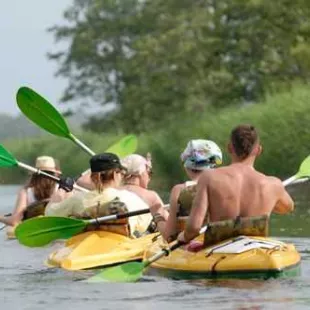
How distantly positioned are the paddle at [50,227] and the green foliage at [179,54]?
91.3 feet

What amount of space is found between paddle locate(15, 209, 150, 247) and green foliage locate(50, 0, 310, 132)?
2781cm

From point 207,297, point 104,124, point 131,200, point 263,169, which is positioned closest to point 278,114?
point 263,169

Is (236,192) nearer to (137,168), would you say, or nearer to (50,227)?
(50,227)

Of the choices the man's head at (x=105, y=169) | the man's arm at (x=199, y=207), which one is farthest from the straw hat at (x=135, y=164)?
the man's arm at (x=199, y=207)

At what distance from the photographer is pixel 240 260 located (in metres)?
Result: 9.34

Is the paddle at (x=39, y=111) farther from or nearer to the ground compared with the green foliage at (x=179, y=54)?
nearer to the ground

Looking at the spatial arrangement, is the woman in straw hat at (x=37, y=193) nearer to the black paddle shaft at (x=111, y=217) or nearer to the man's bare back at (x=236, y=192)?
the black paddle shaft at (x=111, y=217)

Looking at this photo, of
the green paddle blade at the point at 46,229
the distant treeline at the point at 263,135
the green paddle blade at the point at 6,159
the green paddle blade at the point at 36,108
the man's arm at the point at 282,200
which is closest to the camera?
the man's arm at the point at 282,200

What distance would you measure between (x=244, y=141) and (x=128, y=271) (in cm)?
144

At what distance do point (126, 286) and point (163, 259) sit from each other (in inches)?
18.5

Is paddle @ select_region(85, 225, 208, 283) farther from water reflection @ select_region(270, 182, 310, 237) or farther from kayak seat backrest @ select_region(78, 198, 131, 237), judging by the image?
water reflection @ select_region(270, 182, 310, 237)

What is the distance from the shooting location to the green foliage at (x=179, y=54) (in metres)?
40.9

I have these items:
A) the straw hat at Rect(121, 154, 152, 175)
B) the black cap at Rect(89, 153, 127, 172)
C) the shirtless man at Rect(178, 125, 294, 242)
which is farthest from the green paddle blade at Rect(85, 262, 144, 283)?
the straw hat at Rect(121, 154, 152, 175)

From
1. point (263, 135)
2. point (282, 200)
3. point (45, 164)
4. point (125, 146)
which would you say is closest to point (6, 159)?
point (45, 164)
